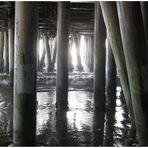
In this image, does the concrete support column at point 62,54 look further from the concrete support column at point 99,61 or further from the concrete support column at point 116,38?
the concrete support column at point 116,38

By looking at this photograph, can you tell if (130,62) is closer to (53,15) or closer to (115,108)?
(115,108)

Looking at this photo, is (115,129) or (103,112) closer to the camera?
(115,129)

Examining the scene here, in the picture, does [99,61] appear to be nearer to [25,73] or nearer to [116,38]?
[116,38]

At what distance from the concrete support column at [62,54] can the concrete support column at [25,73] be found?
4163mm

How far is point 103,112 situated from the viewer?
341 inches

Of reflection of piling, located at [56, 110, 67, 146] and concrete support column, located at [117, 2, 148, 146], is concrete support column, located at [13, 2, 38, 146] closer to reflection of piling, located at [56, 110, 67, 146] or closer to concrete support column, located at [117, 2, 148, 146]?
reflection of piling, located at [56, 110, 67, 146]

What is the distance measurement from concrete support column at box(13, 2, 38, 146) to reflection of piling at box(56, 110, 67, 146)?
2.98 ft

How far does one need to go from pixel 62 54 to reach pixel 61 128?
9.27ft

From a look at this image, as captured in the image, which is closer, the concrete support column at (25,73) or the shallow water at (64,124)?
the concrete support column at (25,73)

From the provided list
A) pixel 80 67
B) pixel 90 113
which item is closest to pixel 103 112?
pixel 90 113

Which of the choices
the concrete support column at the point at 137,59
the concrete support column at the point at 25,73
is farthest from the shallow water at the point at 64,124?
the concrete support column at the point at 137,59

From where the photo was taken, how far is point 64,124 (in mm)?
7215

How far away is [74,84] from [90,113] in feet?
22.7

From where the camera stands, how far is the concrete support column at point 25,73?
489 centimetres
